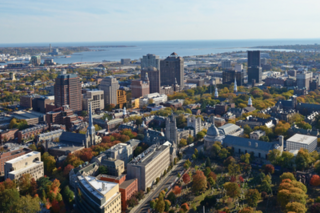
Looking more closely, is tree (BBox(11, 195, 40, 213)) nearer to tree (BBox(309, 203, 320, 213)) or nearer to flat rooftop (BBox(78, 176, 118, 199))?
flat rooftop (BBox(78, 176, 118, 199))

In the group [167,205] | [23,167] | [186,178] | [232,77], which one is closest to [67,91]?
[23,167]

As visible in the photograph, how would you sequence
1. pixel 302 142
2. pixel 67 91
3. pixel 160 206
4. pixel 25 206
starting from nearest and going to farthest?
pixel 25 206
pixel 160 206
pixel 302 142
pixel 67 91

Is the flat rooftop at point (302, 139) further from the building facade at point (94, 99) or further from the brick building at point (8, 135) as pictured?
the brick building at point (8, 135)

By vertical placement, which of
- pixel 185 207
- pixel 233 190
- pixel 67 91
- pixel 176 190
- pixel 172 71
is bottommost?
pixel 185 207

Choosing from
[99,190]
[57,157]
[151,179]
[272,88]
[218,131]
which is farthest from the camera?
[272,88]

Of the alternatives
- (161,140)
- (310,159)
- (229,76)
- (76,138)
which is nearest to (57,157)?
(76,138)

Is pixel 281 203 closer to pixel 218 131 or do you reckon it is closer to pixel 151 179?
pixel 151 179

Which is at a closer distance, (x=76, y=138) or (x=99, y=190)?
(x=99, y=190)

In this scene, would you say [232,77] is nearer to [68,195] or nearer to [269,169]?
[269,169]
